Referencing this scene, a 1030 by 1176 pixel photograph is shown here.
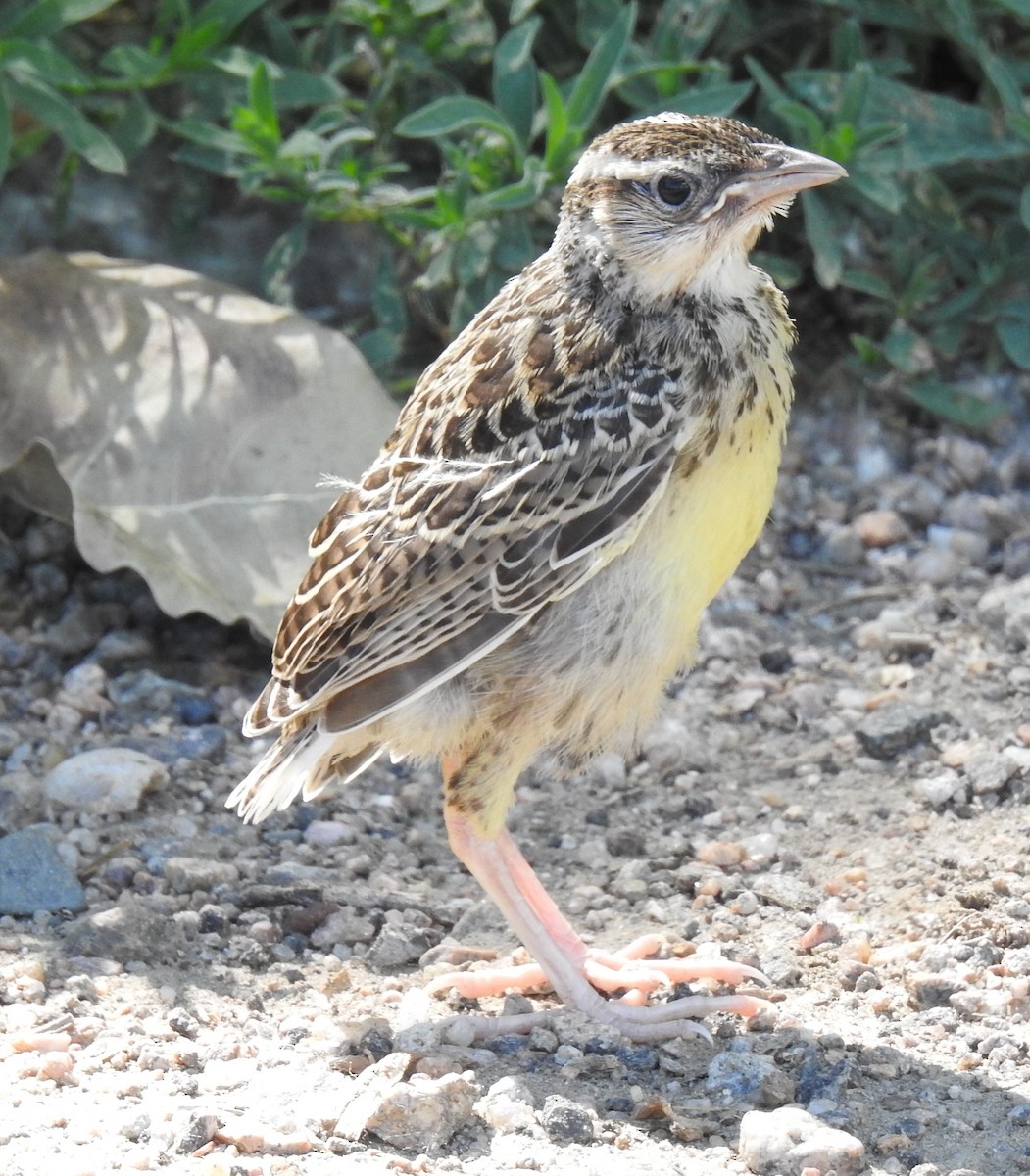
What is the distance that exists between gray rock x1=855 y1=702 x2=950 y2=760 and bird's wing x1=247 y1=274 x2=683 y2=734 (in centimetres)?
→ 186

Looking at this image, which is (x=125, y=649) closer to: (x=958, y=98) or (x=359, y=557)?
(x=359, y=557)

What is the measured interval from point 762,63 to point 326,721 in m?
4.43

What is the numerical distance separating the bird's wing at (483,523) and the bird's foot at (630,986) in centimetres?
91

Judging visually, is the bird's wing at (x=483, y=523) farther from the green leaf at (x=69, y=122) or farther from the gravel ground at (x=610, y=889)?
the green leaf at (x=69, y=122)

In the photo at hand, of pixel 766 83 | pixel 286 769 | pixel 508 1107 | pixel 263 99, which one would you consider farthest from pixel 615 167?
pixel 508 1107

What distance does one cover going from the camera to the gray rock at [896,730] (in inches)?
260

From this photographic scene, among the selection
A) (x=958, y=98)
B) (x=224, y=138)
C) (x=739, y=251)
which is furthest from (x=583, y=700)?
(x=958, y=98)

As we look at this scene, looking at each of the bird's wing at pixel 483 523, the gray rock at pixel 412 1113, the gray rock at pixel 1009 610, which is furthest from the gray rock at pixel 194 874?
the gray rock at pixel 1009 610

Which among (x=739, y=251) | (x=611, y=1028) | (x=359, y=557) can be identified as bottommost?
(x=611, y=1028)

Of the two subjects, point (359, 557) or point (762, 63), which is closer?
point (359, 557)

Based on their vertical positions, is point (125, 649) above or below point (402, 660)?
below

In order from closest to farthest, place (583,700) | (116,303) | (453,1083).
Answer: (453,1083) → (583,700) → (116,303)

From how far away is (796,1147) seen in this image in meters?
4.54

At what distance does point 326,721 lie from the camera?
5371 millimetres
